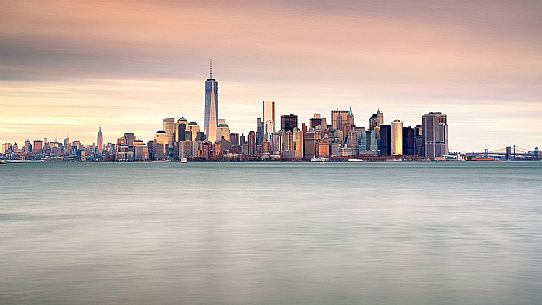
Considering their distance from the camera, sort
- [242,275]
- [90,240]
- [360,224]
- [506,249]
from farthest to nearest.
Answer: [360,224] → [90,240] → [506,249] → [242,275]

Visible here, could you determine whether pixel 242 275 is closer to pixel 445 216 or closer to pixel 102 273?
pixel 102 273

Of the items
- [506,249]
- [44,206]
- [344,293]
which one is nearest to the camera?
[344,293]

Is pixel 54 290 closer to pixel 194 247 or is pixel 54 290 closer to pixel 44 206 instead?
pixel 194 247

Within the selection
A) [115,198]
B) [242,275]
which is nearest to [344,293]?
[242,275]

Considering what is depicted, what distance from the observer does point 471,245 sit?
100 feet

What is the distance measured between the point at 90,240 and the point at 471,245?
57.3ft

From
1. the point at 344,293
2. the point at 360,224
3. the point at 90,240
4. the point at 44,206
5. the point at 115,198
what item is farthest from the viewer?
the point at 115,198

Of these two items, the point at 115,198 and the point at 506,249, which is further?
the point at 115,198

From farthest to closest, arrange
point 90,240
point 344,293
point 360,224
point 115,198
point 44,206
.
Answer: point 115,198 < point 44,206 < point 360,224 < point 90,240 < point 344,293

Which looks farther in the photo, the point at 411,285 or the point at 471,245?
the point at 471,245

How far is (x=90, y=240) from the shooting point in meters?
32.3

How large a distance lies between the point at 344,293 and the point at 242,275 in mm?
4161

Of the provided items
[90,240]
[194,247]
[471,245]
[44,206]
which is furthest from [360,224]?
[44,206]

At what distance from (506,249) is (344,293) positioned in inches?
488
